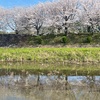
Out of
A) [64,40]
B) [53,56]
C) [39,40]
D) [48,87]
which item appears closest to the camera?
[48,87]

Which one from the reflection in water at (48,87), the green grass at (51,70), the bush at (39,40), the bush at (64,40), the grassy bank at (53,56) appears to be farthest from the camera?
the bush at (39,40)

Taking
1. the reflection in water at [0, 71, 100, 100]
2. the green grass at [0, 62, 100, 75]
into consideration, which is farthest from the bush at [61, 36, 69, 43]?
the reflection in water at [0, 71, 100, 100]

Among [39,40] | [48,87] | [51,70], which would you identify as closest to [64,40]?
[39,40]

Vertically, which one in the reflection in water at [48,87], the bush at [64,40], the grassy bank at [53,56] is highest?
Result: the bush at [64,40]

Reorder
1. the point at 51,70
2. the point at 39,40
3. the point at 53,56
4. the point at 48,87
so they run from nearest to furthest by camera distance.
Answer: the point at 48,87
the point at 51,70
the point at 53,56
the point at 39,40

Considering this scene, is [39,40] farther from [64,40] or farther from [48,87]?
[48,87]

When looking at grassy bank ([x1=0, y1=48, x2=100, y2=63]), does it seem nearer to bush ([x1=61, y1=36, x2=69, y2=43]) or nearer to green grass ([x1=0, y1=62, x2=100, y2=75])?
green grass ([x1=0, y1=62, x2=100, y2=75])

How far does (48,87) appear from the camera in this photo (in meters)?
14.2

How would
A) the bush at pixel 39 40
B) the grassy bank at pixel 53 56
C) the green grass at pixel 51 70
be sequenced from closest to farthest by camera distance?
the green grass at pixel 51 70, the grassy bank at pixel 53 56, the bush at pixel 39 40

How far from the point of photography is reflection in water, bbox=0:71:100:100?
12.0 meters

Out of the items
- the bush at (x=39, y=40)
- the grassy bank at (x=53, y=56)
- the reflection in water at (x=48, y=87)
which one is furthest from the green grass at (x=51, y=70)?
the bush at (x=39, y=40)

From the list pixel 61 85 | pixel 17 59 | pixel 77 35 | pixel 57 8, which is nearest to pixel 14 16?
pixel 57 8

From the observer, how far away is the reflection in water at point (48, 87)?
39.3 feet

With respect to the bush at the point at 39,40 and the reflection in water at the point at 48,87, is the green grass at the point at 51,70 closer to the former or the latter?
the reflection in water at the point at 48,87
